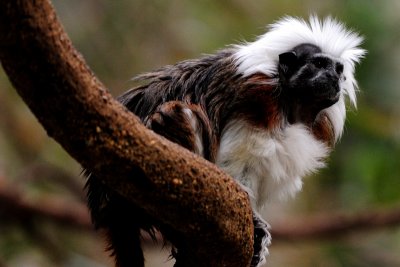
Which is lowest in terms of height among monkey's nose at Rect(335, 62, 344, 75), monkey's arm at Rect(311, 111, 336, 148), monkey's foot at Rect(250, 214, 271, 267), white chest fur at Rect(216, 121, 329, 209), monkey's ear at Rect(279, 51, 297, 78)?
monkey's foot at Rect(250, 214, 271, 267)

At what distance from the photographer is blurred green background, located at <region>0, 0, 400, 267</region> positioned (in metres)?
7.30

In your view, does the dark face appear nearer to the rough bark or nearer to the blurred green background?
the rough bark

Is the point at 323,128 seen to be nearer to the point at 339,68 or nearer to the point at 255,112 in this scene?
the point at 339,68

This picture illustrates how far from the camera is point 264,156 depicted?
3.43 m

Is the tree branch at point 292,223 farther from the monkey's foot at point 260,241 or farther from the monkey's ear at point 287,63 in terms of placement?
the monkey's foot at point 260,241

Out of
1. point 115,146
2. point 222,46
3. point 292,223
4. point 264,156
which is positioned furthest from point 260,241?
point 222,46

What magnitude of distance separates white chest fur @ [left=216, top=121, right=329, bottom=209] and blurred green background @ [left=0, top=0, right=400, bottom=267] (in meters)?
3.59

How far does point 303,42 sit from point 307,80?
0.21 m

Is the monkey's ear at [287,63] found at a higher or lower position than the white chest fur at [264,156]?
higher

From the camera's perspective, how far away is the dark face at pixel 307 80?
3.59m

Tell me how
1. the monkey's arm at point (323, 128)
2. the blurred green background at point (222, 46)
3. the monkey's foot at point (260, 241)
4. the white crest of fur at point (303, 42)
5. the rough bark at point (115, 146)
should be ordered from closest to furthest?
the rough bark at point (115, 146)
the monkey's foot at point (260, 241)
the white crest of fur at point (303, 42)
the monkey's arm at point (323, 128)
the blurred green background at point (222, 46)

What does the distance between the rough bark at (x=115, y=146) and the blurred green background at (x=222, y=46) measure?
4.42m

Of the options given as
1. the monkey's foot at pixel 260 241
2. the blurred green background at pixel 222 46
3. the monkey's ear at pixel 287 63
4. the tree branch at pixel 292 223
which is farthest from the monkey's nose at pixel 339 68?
the blurred green background at pixel 222 46

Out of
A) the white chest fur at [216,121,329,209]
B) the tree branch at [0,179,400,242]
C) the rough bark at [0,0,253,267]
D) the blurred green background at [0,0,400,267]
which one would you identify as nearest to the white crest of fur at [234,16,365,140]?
the white chest fur at [216,121,329,209]
